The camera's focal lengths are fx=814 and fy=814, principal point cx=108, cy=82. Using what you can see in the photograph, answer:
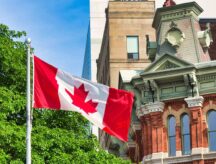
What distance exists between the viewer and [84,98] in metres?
26.0

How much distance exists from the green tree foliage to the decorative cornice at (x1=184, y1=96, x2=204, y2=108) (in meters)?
7.53

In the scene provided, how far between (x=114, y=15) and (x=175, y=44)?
92.5 feet

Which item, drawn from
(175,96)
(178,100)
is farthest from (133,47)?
(178,100)

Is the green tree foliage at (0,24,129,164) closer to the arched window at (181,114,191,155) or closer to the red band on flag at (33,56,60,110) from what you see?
the arched window at (181,114,191,155)

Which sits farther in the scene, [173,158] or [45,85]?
[173,158]

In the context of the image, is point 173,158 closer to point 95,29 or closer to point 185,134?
point 185,134

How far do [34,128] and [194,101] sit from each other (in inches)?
481

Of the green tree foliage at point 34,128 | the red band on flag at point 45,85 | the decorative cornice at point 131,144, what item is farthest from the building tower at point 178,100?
the red band on flag at point 45,85

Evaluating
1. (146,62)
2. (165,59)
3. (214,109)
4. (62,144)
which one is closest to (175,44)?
(165,59)

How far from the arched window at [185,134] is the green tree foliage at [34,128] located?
7.49 m

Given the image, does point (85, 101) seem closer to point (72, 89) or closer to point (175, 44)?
point (72, 89)

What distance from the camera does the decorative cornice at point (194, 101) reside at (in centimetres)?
4762

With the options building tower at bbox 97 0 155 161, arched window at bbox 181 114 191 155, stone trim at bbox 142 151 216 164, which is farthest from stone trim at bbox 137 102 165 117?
building tower at bbox 97 0 155 161

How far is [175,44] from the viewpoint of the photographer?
51344 millimetres
